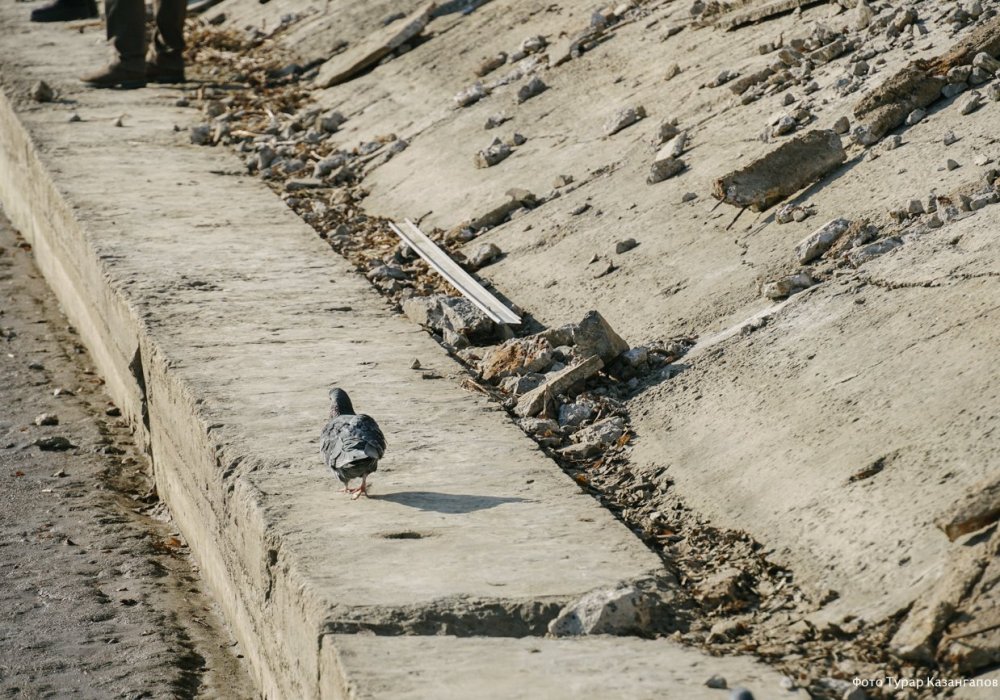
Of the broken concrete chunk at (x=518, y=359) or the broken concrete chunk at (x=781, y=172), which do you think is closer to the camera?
the broken concrete chunk at (x=518, y=359)

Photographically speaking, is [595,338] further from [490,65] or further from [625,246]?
[490,65]

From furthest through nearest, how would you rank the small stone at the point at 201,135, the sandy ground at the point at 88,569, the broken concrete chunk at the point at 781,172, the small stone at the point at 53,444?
the small stone at the point at 201,135 < the small stone at the point at 53,444 < the broken concrete chunk at the point at 781,172 < the sandy ground at the point at 88,569

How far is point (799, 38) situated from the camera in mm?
6590

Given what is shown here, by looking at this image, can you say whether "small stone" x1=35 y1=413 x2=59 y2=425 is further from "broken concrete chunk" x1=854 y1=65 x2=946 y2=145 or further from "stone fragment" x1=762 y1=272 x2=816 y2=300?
"broken concrete chunk" x1=854 y1=65 x2=946 y2=145

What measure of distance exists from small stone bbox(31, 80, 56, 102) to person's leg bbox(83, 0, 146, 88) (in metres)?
0.46

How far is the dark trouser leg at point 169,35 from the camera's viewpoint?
9961mm

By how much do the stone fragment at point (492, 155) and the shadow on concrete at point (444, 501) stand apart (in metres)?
3.40

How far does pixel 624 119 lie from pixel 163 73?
15.9 ft

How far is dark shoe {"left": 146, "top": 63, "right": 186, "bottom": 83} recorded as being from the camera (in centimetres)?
1020

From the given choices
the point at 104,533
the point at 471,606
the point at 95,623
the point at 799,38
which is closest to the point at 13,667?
the point at 95,623

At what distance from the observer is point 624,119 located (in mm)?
6793

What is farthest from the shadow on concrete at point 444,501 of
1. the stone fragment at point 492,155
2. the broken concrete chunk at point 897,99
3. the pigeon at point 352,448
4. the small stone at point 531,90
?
the small stone at point 531,90

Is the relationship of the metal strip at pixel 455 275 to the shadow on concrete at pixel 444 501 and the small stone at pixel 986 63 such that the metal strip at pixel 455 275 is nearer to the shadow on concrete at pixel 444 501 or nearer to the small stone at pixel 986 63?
the shadow on concrete at pixel 444 501

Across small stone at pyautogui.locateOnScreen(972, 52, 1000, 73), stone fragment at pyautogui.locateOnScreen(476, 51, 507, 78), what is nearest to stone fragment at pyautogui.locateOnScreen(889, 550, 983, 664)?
small stone at pyautogui.locateOnScreen(972, 52, 1000, 73)
